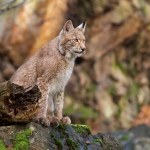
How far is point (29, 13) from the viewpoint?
14969mm

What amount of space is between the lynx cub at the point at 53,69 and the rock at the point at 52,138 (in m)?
0.39

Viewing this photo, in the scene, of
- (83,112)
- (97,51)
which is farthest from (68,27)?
(97,51)

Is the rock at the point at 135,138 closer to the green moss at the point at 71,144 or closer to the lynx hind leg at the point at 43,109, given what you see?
the lynx hind leg at the point at 43,109

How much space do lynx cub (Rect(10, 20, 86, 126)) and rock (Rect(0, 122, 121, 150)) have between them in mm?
392

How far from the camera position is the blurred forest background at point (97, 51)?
48.6 ft

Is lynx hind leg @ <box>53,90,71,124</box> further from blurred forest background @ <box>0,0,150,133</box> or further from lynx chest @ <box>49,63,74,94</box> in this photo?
blurred forest background @ <box>0,0,150,133</box>

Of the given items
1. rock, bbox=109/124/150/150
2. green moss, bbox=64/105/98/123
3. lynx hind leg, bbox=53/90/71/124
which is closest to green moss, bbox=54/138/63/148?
lynx hind leg, bbox=53/90/71/124

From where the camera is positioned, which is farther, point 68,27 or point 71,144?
point 68,27

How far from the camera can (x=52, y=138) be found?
18.7 ft

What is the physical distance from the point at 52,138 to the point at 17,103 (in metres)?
0.82

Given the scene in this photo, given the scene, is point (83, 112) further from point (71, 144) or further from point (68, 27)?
point (71, 144)

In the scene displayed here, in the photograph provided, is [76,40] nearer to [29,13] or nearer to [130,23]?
[29,13]

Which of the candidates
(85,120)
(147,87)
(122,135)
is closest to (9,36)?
(85,120)

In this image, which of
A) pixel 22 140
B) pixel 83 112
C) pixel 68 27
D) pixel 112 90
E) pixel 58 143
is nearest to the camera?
pixel 22 140
